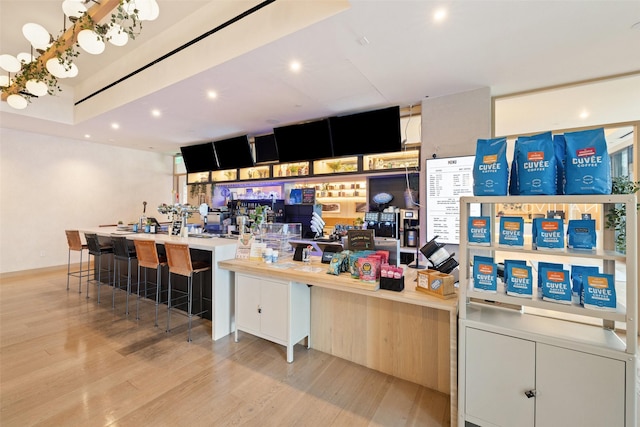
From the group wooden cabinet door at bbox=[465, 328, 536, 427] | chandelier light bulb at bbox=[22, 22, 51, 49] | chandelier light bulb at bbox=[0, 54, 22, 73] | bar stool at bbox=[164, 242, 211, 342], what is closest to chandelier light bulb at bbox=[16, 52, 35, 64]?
chandelier light bulb at bbox=[0, 54, 22, 73]

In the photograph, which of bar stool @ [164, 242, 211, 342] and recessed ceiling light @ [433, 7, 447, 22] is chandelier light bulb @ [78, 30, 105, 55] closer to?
bar stool @ [164, 242, 211, 342]

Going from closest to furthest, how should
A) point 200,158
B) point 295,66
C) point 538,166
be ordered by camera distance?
point 538,166
point 295,66
point 200,158

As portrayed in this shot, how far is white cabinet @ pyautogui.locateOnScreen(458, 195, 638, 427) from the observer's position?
145cm

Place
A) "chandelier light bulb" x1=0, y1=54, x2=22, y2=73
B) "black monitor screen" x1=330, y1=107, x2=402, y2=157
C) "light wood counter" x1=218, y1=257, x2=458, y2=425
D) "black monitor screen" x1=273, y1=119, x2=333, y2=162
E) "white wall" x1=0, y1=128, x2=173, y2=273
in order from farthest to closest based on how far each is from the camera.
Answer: "white wall" x1=0, y1=128, x2=173, y2=273, "black monitor screen" x1=273, y1=119, x2=333, y2=162, "black monitor screen" x1=330, y1=107, x2=402, y2=157, "chandelier light bulb" x1=0, y1=54, x2=22, y2=73, "light wood counter" x1=218, y1=257, x2=458, y2=425

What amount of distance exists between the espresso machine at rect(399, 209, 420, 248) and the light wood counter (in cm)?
156

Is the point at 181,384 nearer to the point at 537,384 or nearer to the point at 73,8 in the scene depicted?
the point at 537,384

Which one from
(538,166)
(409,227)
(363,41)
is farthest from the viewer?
(409,227)

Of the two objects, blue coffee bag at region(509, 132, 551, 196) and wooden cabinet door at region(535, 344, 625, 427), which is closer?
wooden cabinet door at region(535, 344, 625, 427)

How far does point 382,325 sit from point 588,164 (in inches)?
74.0

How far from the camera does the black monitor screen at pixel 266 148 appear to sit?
5.90 metres

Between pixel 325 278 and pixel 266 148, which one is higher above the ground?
pixel 266 148

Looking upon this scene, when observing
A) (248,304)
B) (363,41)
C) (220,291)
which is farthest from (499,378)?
(363,41)

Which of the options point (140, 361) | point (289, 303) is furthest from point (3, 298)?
point (289, 303)

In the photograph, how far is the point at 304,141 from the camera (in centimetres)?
523
